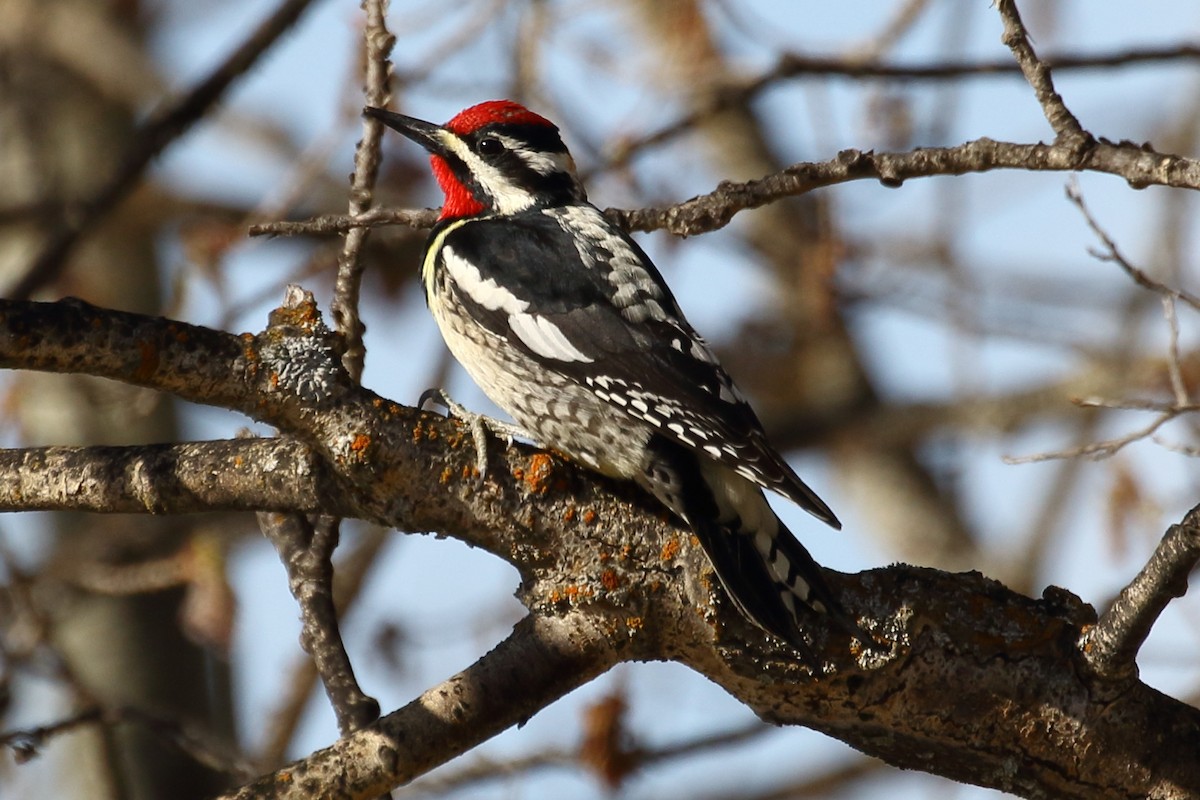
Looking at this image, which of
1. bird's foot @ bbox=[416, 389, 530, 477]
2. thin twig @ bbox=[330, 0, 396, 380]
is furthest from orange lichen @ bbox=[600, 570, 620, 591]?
thin twig @ bbox=[330, 0, 396, 380]

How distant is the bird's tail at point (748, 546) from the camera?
8.95 ft

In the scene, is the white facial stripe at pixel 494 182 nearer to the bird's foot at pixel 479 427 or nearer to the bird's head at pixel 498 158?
the bird's head at pixel 498 158

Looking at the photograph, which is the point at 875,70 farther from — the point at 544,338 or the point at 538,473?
the point at 538,473

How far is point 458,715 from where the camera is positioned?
256 centimetres

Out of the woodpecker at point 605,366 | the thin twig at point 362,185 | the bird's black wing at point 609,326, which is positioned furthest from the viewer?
the bird's black wing at point 609,326

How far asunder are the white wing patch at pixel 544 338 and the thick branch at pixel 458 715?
949 mm

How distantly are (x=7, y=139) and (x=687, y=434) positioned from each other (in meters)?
5.76

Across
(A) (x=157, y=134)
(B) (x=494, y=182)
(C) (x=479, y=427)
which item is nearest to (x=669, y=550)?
(C) (x=479, y=427)

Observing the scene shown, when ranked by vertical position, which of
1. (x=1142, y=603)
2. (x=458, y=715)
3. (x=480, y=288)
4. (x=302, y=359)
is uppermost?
(x=480, y=288)

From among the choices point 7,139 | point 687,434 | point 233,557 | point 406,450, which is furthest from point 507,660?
point 7,139

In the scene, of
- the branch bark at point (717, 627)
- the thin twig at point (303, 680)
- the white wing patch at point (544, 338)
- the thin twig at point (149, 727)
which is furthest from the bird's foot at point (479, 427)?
the thin twig at point (303, 680)

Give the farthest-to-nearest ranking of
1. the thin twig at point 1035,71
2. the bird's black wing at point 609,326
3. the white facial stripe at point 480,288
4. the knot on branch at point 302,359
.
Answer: the white facial stripe at point 480,288, the bird's black wing at point 609,326, the knot on branch at point 302,359, the thin twig at point 1035,71

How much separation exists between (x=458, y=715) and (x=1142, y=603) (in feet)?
3.97

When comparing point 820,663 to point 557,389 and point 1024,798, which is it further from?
point 557,389
